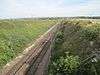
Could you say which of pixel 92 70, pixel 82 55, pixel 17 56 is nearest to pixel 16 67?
pixel 17 56

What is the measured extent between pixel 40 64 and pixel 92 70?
7.94 metres

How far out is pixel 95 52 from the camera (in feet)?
47.2

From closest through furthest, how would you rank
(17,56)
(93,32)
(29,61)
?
1. (93,32)
2. (29,61)
3. (17,56)

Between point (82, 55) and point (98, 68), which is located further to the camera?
point (82, 55)

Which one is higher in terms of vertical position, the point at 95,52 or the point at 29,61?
the point at 95,52

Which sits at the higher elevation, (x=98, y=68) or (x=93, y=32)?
(x=93, y=32)

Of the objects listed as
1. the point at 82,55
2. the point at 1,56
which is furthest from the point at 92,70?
the point at 1,56

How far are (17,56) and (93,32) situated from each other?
32.7 feet

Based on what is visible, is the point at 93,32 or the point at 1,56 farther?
the point at 1,56

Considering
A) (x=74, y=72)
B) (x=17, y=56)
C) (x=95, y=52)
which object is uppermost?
(x=95, y=52)

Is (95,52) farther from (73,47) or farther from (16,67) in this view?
(16,67)

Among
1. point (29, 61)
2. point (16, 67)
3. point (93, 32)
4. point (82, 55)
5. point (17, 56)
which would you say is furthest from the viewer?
point (17, 56)

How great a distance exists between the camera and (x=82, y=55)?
638 inches

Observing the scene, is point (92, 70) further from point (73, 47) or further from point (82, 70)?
point (73, 47)
